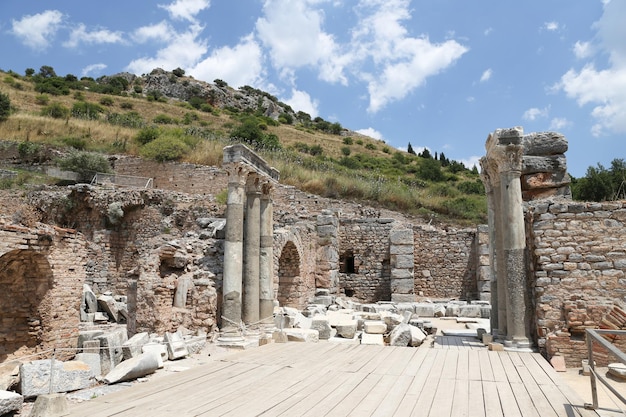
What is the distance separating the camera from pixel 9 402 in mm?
5566

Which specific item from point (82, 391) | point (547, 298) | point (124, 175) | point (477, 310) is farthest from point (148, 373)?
point (124, 175)

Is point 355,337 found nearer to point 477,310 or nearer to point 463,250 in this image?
point 477,310

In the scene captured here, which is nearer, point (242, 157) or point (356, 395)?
point (356, 395)

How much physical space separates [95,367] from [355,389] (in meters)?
4.63

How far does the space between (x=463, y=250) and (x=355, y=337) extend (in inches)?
444

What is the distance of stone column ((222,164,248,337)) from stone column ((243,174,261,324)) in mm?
487

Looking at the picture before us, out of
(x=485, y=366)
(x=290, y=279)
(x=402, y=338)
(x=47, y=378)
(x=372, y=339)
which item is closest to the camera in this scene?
(x=47, y=378)

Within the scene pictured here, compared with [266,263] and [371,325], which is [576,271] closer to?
[371,325]

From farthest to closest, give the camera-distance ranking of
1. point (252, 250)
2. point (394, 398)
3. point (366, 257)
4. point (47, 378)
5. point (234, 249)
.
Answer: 1. point (366, 257)
2. point (252, 250)
3. point (234, 249)
4. point (47, 378)
5. point (394, 398)

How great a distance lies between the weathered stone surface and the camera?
628 centimetres

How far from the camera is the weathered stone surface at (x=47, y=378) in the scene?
628cm

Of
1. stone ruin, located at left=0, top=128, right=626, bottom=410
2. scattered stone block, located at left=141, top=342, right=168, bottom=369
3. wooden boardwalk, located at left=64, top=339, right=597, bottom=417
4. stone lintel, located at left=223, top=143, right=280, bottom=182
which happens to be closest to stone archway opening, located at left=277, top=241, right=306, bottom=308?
stone ruin, located at left=0, top=128, right=626, bottom=410

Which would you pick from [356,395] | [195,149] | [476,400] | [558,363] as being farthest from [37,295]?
[195,149]

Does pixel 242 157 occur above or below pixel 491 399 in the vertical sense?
above
